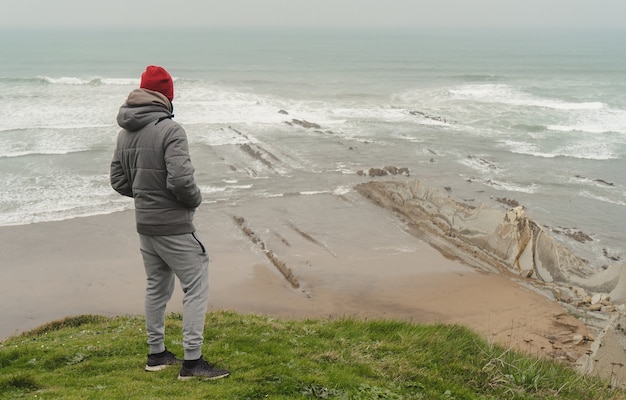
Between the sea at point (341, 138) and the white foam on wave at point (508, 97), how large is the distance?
0.19 m

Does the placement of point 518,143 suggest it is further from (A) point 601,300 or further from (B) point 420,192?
(A) point 601,300

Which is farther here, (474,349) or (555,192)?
(555,192)

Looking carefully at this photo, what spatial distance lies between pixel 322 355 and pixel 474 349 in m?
1.81

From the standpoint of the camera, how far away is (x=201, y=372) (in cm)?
479

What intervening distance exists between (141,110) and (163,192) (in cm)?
65

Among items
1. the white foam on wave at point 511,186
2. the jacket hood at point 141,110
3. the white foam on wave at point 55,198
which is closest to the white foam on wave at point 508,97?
the white foam on wave at point 511,186

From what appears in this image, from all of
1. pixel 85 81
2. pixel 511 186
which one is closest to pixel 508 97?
pixel 511 186

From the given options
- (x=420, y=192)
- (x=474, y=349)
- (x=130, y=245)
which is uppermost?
(x=474, y=349)

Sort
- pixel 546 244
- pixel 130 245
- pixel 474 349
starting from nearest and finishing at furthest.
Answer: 1. pixel 474 349
2. pixel 546 244
3. pixel 130 245

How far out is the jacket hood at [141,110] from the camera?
4484 mm

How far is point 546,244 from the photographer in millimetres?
14469

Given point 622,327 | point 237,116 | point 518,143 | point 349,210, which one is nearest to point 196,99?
point 237,116

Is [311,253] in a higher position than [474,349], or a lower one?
lower

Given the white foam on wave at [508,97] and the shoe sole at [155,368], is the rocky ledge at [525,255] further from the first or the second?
the white foam on wave at [508,97]
